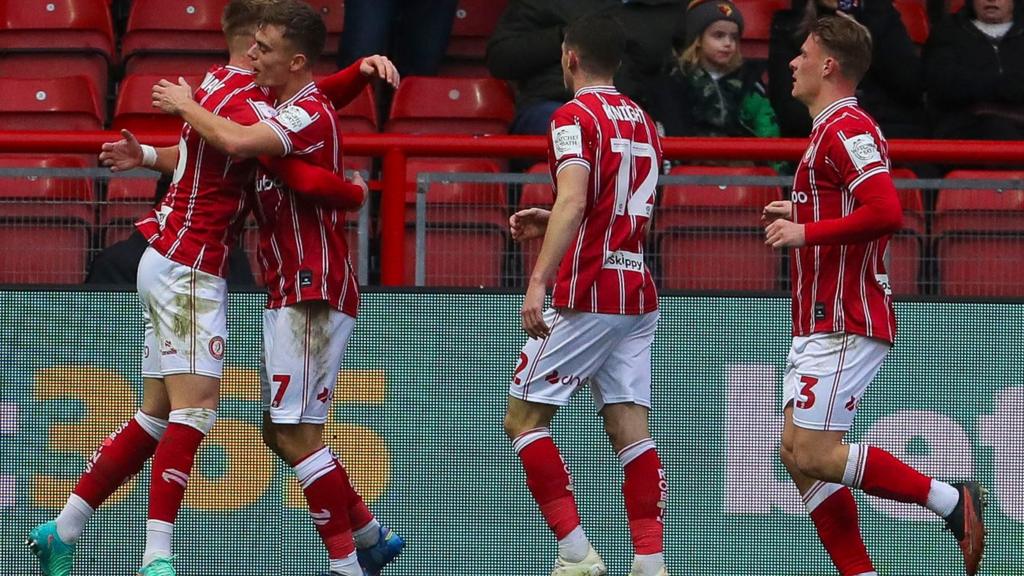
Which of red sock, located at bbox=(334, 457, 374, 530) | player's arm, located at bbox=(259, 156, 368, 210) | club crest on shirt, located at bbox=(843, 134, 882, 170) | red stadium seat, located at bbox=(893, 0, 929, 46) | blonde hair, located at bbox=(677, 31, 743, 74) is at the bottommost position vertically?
red sock, located at bbox=(334, 457, 374, 530)

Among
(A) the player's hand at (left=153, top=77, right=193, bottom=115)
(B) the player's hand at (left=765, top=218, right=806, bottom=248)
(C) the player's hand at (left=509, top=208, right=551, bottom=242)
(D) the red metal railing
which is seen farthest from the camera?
(D) the red metal railing

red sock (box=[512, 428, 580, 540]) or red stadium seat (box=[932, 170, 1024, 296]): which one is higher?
red stadium seat (box=[932, 170, 1024, 296])

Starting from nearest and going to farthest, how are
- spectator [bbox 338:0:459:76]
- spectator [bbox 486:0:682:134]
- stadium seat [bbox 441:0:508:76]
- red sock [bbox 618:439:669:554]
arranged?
red sock [bbox 618:439:669:554] → spectator [bbox 486:0:682:134] → spectator [bbox 338:0:459:76] → stadium seat [bbox 441:0:508:76]

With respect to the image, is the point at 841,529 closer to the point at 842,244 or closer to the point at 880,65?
the point at 842,244

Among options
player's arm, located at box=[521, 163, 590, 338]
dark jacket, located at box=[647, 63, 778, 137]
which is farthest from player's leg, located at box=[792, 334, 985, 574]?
dark jacket, located at box=[647, 63, 778, 137]

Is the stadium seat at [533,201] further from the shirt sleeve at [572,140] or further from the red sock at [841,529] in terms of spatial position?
the red sock at [841,529]

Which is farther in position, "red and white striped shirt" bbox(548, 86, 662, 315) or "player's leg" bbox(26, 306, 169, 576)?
"player's leg" bbox(26, 306, 169, 576)

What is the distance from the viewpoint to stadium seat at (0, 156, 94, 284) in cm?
807

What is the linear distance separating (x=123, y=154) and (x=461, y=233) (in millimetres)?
1716

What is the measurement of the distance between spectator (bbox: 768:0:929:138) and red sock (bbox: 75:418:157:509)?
13.6ft

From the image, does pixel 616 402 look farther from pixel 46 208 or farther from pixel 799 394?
pixel 46 208

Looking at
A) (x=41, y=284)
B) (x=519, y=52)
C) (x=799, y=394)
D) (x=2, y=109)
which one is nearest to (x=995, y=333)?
(x=799, y=394)

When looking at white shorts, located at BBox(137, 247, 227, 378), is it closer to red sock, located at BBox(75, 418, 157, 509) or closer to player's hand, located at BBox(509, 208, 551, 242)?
red sock, located at BBox(75, 418, 157, 509)

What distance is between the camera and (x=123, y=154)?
23.0ft
